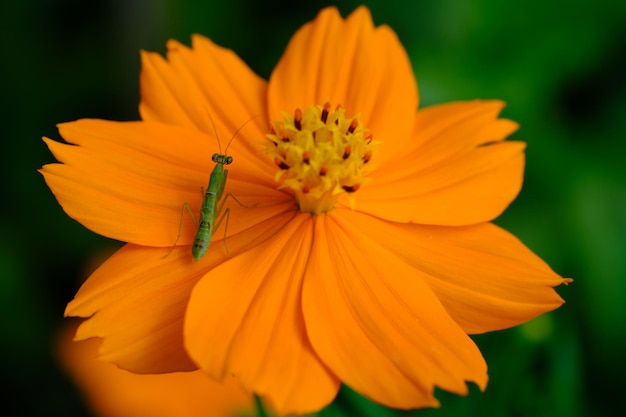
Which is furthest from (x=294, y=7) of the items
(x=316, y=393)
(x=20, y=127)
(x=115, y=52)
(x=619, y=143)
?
(x=316, y=393)

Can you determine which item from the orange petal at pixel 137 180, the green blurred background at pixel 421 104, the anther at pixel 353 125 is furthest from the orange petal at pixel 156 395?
the anther at pixel 353 125

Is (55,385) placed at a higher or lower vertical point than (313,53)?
lower

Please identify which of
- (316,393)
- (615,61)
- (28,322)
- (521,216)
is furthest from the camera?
(615,61)

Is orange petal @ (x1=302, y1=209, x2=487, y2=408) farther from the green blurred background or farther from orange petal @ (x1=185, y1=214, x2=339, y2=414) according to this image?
the green blurred background

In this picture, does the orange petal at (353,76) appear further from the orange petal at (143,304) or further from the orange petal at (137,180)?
the orange petal at (143,304)

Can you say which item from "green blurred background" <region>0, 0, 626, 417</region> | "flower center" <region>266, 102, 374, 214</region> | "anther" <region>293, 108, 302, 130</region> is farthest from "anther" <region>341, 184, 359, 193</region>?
"green blurred background" <region>0, 0, 626, 417</region>

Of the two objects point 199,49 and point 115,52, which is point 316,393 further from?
point 115,52
